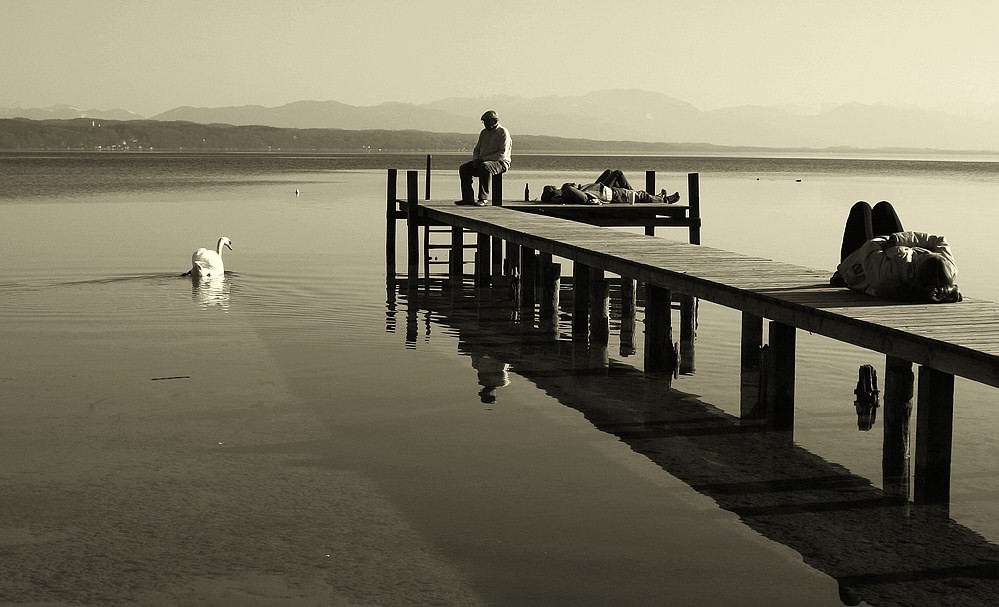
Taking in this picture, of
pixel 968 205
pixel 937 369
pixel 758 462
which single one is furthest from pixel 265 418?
pixel 968 205

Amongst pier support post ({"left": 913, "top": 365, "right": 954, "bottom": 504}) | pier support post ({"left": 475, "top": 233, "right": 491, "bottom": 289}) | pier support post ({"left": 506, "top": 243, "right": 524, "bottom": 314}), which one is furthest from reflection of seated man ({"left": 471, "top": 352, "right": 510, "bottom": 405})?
pier support post ({"left": 475, "top": 233, "right": 491, "bottom": 289})

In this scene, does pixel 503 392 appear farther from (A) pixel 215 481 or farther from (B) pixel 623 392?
(A) pixel 215 481

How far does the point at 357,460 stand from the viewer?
973 centimetres

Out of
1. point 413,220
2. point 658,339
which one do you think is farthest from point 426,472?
point 413,220

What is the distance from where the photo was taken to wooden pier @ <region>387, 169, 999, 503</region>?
822 centimetres

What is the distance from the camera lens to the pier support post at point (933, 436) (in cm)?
825

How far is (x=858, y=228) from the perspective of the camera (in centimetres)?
1048

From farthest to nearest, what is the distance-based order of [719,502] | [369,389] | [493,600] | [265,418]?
1. [369,389]
2. [265,418]
3. [719,502]
4. [493,600]

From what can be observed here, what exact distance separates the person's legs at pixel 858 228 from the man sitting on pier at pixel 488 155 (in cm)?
1136

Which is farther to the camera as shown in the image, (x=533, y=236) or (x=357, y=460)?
(x=533, y=236)

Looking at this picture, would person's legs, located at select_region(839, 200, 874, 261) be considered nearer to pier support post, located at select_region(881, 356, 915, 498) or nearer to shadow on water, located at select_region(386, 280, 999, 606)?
pier support post, located at select_region(881, 356, 915, 498)

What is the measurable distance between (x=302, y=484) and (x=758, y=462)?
3.48 m

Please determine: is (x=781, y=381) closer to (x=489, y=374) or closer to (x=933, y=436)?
(x=933, y=436)

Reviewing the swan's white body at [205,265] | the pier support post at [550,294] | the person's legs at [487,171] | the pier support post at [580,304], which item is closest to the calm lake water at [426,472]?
the pier support post at [580,304]
